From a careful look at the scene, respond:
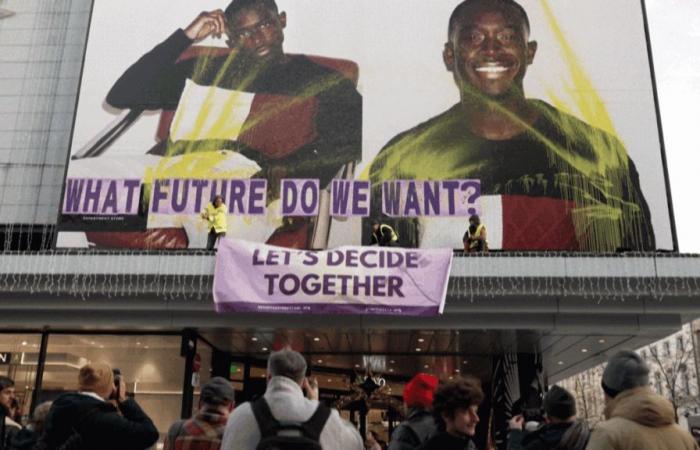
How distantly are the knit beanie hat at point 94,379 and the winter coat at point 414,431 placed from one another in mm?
1835

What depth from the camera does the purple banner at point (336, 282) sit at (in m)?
12.0

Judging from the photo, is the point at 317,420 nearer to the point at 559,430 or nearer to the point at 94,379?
the point at 94,379

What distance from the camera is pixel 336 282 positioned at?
12.1 m

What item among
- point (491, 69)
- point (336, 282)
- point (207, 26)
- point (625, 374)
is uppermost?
point (207, 26)

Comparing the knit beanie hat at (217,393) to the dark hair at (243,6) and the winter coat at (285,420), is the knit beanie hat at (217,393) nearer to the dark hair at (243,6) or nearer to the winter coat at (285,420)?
the winter coat at (285,420)

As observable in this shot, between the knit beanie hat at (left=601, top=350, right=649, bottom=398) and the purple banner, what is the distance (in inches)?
339

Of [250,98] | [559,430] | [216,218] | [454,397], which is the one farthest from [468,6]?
[454,397]

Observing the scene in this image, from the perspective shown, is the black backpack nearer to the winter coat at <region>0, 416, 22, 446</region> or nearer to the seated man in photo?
the winter coat at <region>0, 416, 22, 446</region>

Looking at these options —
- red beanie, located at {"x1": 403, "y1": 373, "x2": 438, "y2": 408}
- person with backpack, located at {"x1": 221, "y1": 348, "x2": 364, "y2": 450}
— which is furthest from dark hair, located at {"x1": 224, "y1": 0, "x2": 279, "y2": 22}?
person with backpack, located at {"x1": 221, "y1": 348, "x2": 364, "y2": 450}

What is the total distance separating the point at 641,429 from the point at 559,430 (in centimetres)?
134

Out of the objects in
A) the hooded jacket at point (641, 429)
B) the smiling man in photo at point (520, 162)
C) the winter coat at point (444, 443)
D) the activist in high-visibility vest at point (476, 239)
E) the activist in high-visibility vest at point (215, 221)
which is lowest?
the winter coat at point (444, 443)

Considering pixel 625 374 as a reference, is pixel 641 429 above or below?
below

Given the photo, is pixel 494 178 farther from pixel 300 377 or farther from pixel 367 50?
pixel 300 377

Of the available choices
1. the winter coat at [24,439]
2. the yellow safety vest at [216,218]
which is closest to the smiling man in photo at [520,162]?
the yellow safety vest at [216,218]
